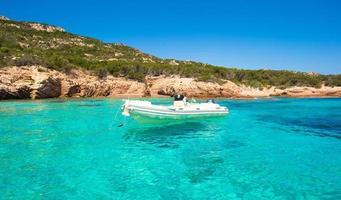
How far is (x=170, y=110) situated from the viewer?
20188mm

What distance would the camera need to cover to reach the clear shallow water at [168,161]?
Answer: 8.62 metres

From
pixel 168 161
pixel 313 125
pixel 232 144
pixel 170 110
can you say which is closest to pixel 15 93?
pixel 170 110

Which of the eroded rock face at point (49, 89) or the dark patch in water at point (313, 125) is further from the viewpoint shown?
the eroded rock face at point (49, 89)

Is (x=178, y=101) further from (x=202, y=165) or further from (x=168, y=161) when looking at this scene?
(x=202, y=165)

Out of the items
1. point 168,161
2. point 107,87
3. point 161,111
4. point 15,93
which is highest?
point 107,87

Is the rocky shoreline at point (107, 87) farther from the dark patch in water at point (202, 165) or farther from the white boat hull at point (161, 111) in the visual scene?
the dark patch in water at point (202, 165)

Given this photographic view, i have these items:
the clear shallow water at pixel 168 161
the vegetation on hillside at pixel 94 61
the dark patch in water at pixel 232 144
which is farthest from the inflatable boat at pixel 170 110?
the vegetation on hillside at pixel 94 61

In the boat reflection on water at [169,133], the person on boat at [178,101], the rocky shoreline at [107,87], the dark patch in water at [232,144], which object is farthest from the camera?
the rocky shoreline at [107,87]

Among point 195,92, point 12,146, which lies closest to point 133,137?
point 12,146

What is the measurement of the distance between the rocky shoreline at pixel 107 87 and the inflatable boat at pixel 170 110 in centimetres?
2239

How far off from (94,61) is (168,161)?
134 feet

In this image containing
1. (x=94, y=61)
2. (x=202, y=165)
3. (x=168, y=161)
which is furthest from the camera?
(x=94, y=61)

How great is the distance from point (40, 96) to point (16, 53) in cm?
1035

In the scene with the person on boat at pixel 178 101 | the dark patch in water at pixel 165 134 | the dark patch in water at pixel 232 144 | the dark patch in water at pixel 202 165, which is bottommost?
the dark patch in water at pixel 202 165
